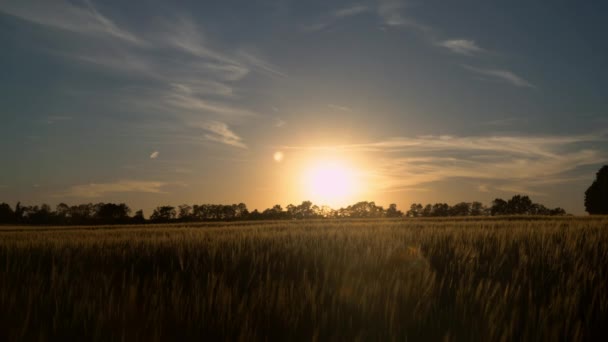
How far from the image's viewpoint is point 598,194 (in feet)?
225

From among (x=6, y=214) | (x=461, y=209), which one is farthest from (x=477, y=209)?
(x=6, y=214)

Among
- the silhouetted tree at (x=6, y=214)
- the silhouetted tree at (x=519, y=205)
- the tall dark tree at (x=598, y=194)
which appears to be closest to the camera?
the tall dark tree at (x=598, y=194)

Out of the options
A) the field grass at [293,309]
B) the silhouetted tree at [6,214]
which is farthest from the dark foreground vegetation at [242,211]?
the field grass at [293,309]

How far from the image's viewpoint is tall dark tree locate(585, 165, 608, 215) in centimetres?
6729

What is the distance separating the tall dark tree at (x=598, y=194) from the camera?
2649 inches

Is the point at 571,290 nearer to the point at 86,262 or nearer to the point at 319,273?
the point at 319,273

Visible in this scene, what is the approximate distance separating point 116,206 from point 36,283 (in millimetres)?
95074

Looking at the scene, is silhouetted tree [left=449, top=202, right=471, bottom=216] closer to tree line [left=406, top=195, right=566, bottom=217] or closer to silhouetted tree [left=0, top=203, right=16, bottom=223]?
tree line [left=406, top=195, right=566, bottom=217]

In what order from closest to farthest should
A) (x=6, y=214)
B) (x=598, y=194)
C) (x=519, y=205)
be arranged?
(x=598, y=194)
(x=6, y=214)
(x=519, y=205)

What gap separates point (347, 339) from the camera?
1.81 meters

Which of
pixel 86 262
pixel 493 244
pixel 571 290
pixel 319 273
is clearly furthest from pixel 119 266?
pixel 493 244

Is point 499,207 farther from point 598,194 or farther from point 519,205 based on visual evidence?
point 598,194

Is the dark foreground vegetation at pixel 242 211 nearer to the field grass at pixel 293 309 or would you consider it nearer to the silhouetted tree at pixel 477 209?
the silhouetted tree at pixel 477 209

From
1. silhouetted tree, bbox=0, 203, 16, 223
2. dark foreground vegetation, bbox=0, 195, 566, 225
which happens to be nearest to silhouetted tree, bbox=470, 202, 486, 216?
dark foreground vegetation, bbox=0, 195, 566, 225
